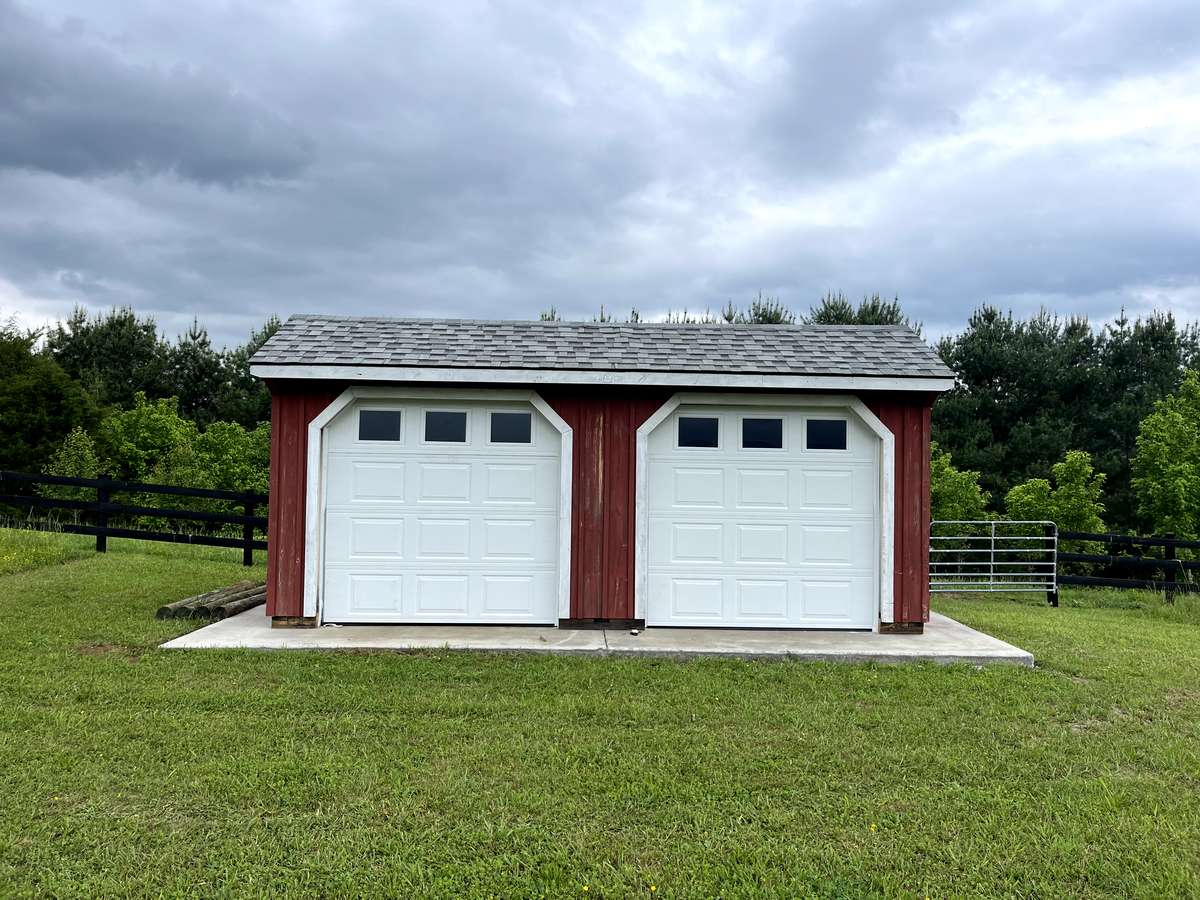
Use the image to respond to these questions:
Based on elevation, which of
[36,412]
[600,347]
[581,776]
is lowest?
[581,776]

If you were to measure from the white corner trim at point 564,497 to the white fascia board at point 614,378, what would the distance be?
350 millimetres

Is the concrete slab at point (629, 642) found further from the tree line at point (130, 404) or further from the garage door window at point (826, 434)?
the tree line at point (130, 404)

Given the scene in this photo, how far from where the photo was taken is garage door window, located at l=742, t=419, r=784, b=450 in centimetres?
745

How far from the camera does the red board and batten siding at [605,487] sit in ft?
23.4

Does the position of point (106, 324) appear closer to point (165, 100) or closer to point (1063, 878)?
point (165, 100)

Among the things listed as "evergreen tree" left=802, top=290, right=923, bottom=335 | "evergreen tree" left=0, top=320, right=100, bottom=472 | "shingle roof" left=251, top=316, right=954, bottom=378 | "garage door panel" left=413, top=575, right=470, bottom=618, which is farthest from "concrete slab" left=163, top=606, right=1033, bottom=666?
"evergreen tree" left=802, top=290, right=923, bottom=335

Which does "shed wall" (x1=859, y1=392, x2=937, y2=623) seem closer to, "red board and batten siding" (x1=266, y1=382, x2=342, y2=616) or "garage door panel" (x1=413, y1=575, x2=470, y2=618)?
"garage door panel" (x1=413, y1=575, x2=470, y2=618)

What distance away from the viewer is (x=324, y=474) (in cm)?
725

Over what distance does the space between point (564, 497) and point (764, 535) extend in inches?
81.1

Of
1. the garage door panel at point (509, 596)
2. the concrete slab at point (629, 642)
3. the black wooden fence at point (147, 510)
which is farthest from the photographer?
the black wooden fence at point (147, 510)

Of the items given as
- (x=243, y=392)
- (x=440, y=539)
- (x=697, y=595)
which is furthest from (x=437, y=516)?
(x=243, y=392)

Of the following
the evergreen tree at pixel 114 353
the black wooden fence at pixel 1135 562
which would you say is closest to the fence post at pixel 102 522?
the black wooden fence at pixel 1135 562

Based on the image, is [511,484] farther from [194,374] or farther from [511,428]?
[194,374]

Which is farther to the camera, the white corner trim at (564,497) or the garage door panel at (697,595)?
the garage door panel at (697,595)
